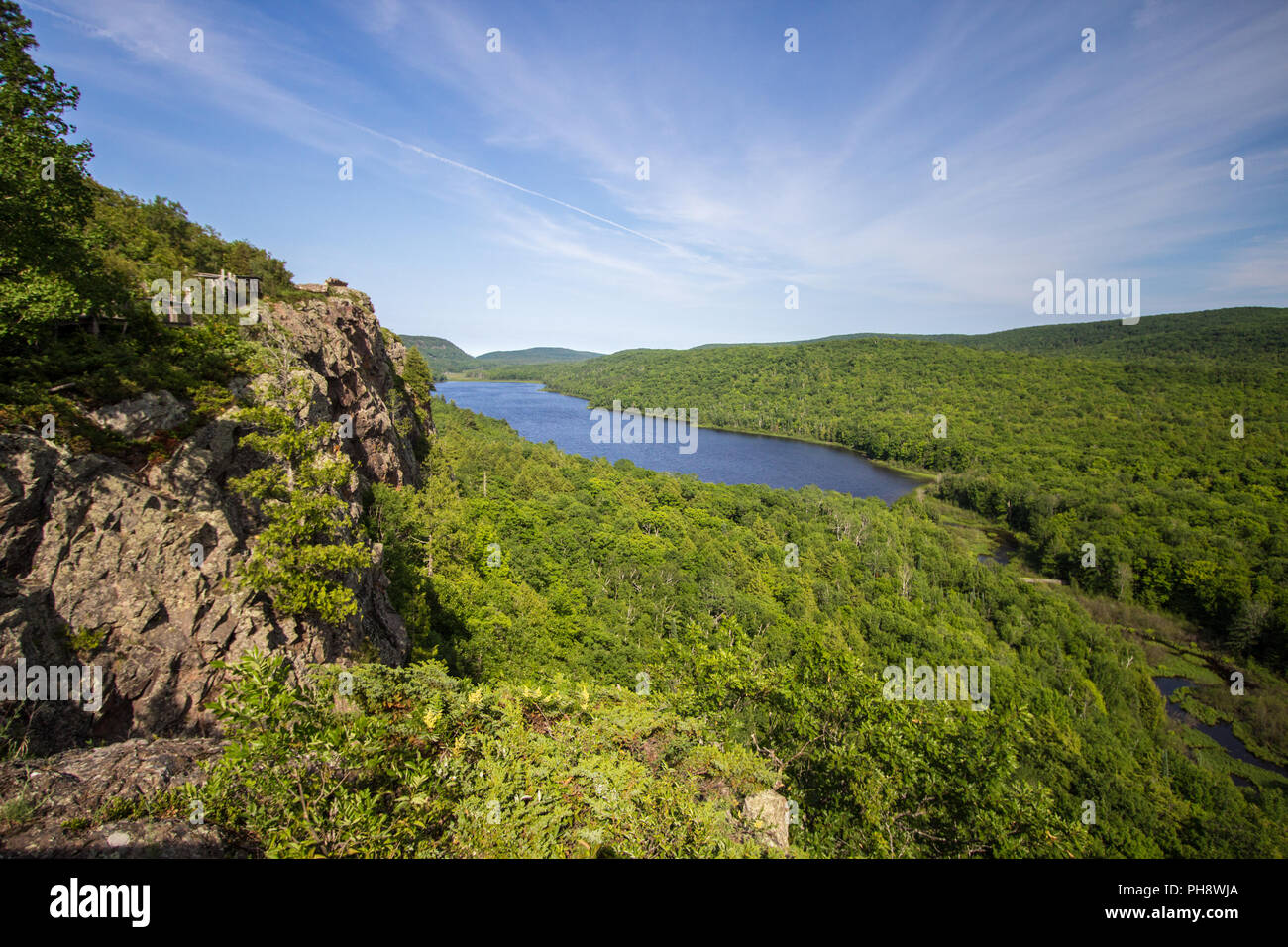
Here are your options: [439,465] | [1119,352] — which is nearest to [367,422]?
[439,465]

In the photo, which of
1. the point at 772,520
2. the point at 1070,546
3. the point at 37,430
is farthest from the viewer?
the point at 772,520

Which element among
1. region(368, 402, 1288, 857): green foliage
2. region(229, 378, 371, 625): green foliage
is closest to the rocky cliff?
region(229, 378, 371, 625): green foliage

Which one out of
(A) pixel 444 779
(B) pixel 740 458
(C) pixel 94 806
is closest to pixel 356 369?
(C) pixel 94 806

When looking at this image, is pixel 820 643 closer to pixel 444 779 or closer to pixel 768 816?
pixel 768 816

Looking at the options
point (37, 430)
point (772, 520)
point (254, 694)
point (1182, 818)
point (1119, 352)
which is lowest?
point (1182, 818)

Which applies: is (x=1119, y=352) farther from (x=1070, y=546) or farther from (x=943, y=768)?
(x=943, y=768)

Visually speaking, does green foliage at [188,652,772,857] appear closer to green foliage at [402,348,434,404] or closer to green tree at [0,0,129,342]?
green tree at [0,0,129,342]
